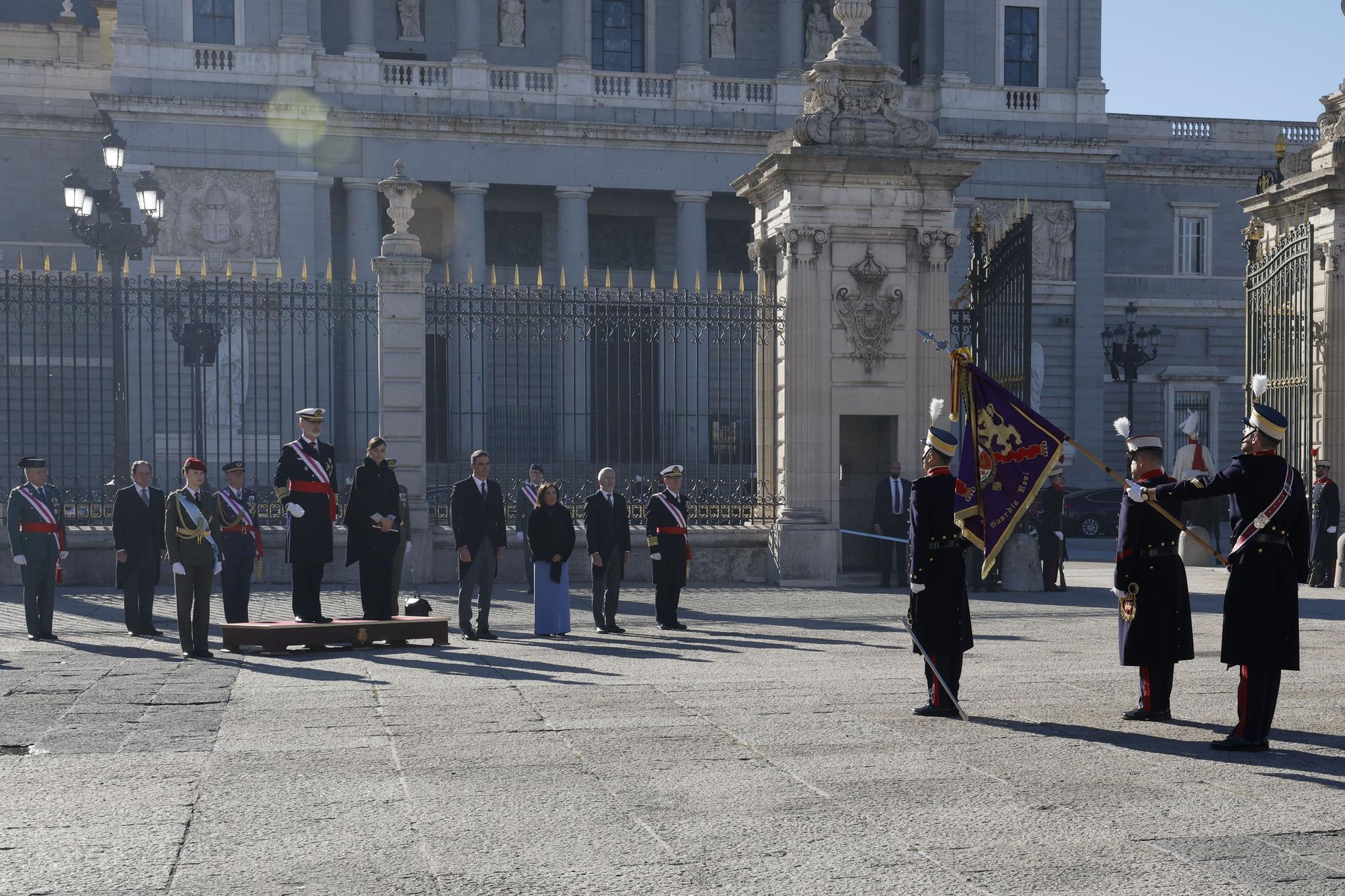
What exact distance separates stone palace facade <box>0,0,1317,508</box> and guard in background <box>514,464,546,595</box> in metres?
18.6

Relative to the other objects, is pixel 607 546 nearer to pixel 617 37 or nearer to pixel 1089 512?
pixel 1089 512

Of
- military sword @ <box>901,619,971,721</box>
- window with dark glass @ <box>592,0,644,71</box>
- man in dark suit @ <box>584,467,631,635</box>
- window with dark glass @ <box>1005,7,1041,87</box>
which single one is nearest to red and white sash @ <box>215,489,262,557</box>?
man in dark suit @ <box>584,467,631,635</box>

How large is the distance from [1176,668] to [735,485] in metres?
8.88

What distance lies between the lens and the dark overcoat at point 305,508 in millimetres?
12938

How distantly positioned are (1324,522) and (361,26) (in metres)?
29.7

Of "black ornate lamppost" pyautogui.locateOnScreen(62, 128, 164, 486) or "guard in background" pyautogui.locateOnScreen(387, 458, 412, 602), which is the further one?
"black ornate lamppost" pyautogui.locateOnScreen(62, 128, 164, 486)

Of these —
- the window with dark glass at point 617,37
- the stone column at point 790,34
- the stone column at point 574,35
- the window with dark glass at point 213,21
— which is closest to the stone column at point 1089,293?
the stone column at point 790,34

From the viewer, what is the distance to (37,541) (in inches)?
535

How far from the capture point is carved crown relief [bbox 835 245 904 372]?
1745 cm

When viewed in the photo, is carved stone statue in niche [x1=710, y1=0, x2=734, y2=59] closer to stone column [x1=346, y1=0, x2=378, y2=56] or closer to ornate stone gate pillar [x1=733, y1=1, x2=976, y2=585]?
stone column [x1=346, y1=0, x2=378, y2=56]

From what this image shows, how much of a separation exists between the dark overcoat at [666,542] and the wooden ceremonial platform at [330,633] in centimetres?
226

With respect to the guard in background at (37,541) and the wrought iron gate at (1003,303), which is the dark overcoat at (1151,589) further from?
the guard in background at (37,541)

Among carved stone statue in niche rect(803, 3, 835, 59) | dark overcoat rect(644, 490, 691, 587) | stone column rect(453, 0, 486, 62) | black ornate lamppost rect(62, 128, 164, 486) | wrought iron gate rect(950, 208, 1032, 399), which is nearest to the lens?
dark overcoat rect(644, 490, 691, 587)

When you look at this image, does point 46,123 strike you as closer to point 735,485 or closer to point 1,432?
point 1,432
